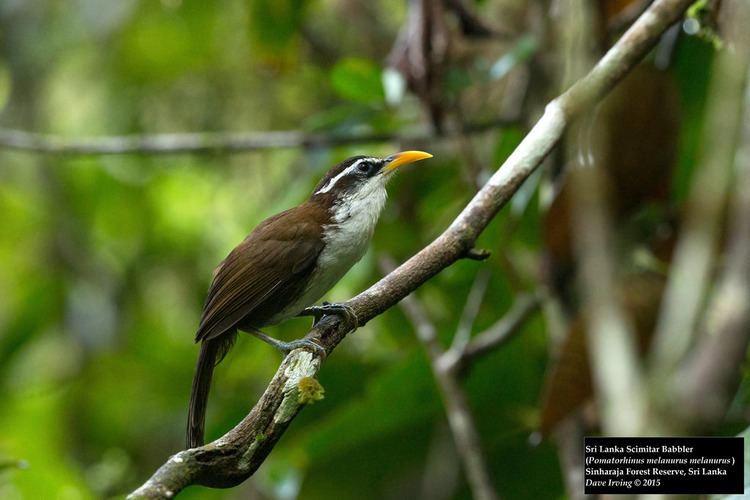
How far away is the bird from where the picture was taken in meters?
3.46

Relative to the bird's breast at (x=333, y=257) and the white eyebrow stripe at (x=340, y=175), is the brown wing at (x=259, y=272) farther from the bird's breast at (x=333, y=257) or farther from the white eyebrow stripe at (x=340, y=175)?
the white eyebrow stripe at (x=340, y=175)

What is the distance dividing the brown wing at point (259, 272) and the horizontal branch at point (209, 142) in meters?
1.39

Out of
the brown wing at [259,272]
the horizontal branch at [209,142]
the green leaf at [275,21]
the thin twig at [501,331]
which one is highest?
the green leaf at [275,21]

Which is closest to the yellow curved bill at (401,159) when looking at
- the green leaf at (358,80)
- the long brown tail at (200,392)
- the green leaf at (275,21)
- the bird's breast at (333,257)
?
the bird's breast at (333,257)

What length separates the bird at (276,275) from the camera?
3.46m

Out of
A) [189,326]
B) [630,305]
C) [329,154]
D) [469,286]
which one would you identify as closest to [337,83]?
[329,154]

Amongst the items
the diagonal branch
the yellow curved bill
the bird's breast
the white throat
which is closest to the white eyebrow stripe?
the yellow curved bill

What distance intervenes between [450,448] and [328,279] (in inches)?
70.3

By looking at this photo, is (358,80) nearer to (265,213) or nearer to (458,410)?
(265,213)

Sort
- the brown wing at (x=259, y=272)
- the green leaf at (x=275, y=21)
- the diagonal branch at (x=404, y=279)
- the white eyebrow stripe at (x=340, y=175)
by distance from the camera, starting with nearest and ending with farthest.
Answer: the diagonal branch at (x=404, y=279), the brown wing at (x=259, y=272), the white eyebrow stripe at (x=340, y=175), the green leaf at (x=275, y=21)

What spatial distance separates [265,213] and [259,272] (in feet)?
5.78

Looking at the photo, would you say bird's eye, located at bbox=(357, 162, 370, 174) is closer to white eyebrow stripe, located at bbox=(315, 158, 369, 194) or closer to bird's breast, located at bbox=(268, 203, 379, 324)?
white eyebrow stripe, located at bbox=(315, 158, 369, 194)

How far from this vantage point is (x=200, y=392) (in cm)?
344

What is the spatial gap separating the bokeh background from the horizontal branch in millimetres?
51
